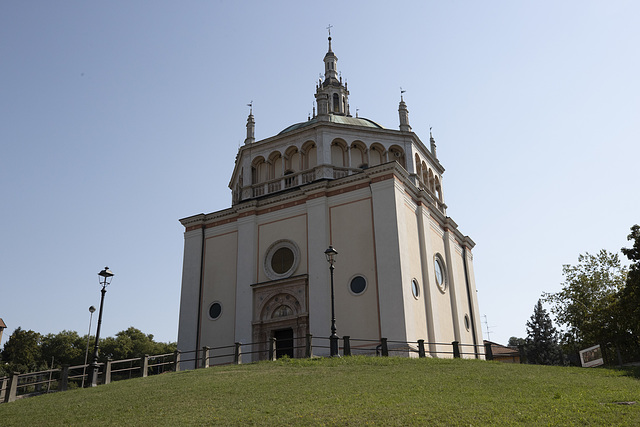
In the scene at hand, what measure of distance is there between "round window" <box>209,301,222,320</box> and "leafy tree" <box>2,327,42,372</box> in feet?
131

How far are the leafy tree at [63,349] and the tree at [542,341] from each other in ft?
164

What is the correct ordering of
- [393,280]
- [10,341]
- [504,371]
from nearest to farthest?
1. [504,371]
2. [393,280]
3. [10,341]

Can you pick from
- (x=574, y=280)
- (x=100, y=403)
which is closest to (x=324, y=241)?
(x=100, y=403)

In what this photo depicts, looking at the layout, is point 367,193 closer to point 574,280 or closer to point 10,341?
point 574,280

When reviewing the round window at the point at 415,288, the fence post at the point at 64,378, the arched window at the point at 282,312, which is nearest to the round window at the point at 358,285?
the round window at the point at 415,288

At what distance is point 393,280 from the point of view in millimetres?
22875

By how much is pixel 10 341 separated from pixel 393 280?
53.7m

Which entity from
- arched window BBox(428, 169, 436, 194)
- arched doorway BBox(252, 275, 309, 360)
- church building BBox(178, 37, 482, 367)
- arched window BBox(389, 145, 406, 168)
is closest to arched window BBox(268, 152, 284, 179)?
church building BBox(178, 37, 482, 367)

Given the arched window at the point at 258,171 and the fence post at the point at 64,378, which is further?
the arched window at the point at 258,171

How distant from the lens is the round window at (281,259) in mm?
25906

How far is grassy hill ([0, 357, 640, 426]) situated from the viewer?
9977 mm

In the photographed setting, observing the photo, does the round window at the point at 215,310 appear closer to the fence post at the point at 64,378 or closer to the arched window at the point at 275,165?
the arched window at the point at 275,165

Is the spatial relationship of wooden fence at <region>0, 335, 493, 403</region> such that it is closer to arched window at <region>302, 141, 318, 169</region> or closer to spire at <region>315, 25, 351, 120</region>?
arched window at <region>302, 141, 318, 169</region>

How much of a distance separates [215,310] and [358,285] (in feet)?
26.5
